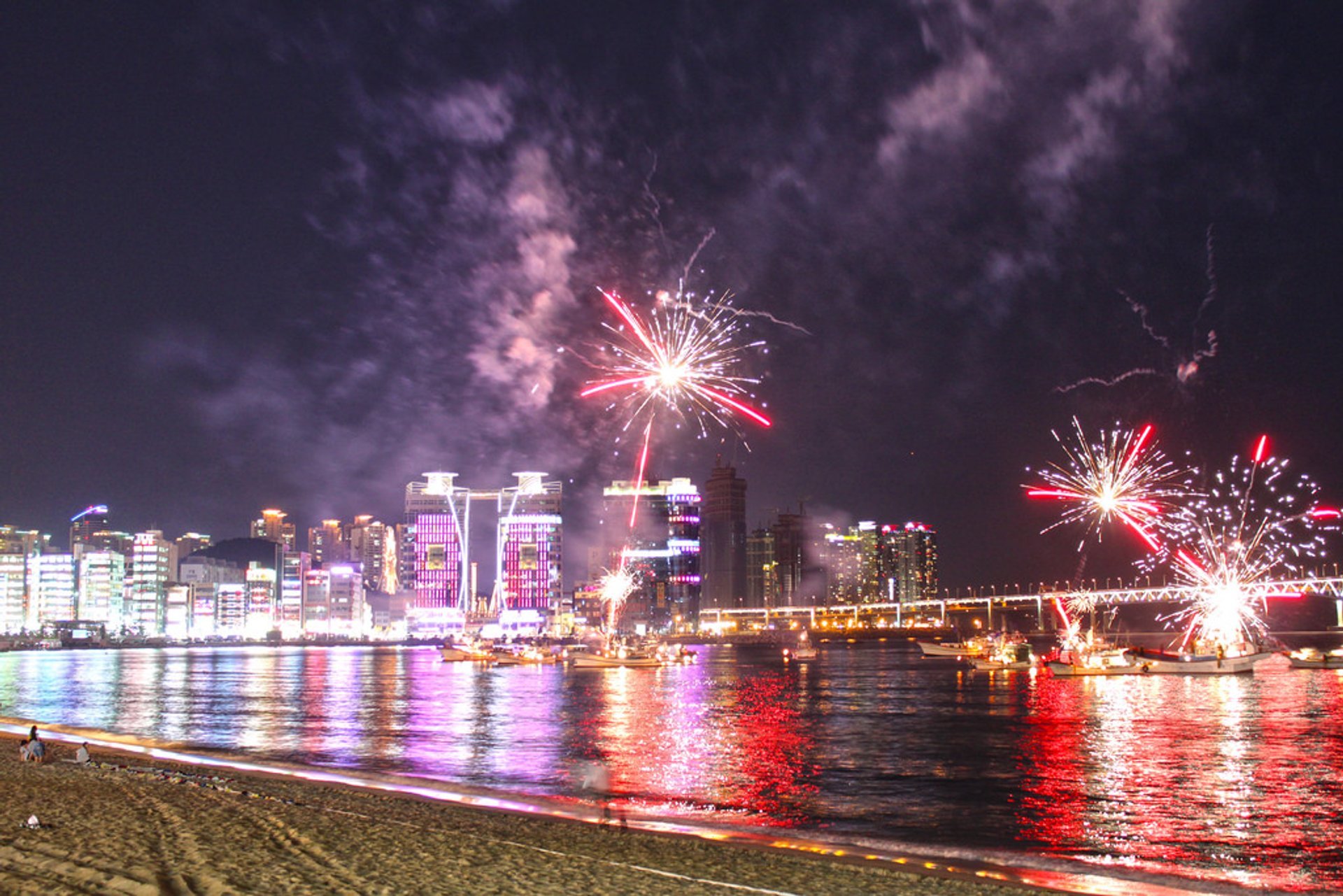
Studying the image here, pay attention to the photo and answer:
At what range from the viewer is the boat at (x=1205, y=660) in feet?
283

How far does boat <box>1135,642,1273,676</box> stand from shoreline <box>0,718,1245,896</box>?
76722mm

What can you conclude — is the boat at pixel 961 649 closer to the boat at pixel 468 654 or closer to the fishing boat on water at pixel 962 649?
the fishing boat on water at pixel 962 649

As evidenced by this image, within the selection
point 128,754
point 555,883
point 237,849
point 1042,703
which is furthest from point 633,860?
point 1042,703

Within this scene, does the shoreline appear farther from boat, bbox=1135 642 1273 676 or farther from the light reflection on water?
boat, bbox=1135 642 1273 676

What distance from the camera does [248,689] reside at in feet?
254

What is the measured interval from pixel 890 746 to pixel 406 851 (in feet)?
85.0

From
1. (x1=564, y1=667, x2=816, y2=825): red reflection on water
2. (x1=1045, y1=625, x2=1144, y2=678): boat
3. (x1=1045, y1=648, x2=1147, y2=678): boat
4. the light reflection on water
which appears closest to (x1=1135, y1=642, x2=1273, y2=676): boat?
(x1=1045, y1=648, x2=1147, y2=678): boat

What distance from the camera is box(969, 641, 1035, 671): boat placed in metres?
102

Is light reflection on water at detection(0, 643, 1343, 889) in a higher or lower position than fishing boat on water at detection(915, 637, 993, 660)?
higher

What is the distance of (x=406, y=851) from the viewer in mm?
17453

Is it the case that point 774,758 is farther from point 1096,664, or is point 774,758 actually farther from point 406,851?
point 1096,664

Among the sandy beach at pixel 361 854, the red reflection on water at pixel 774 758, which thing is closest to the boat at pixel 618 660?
the red reflection on water at pixel 774 758

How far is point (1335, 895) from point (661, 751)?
23163 millimetres

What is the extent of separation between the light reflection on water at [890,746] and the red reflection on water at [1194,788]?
4.0 inches
